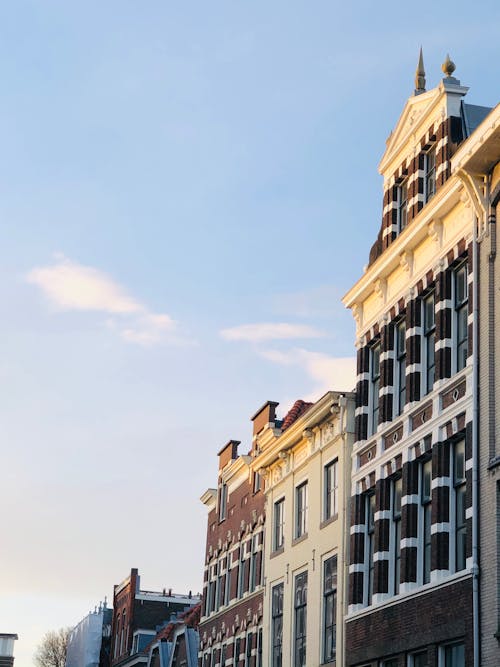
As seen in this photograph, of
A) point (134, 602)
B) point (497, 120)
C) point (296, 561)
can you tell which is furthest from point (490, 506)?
point (134, 602)

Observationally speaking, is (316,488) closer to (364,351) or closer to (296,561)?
(296,561)

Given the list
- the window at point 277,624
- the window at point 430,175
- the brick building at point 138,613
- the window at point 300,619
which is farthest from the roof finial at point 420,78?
the brick building at point 138,613

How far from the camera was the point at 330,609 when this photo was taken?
35.5 m

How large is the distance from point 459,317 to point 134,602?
53035 mm

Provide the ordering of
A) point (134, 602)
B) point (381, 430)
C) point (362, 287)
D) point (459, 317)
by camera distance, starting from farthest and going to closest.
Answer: point (134, 602) < point (362, 287) < point (381, 430) < point (459, 317)

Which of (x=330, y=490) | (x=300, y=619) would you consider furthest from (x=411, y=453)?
(x=300, y=619)

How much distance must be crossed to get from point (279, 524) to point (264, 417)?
544 cm

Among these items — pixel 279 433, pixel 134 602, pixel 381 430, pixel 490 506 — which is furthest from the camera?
pixel 134 602

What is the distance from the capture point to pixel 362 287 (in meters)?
34.8

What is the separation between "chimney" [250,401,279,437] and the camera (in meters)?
46.1

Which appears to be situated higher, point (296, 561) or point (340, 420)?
point (340, 420)

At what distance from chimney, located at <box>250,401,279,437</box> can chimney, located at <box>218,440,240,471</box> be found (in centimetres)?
369

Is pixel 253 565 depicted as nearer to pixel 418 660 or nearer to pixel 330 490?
pixel 330 490

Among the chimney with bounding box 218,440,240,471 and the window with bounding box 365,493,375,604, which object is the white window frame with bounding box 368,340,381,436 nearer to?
the window with bounding box 365,493,375,604
